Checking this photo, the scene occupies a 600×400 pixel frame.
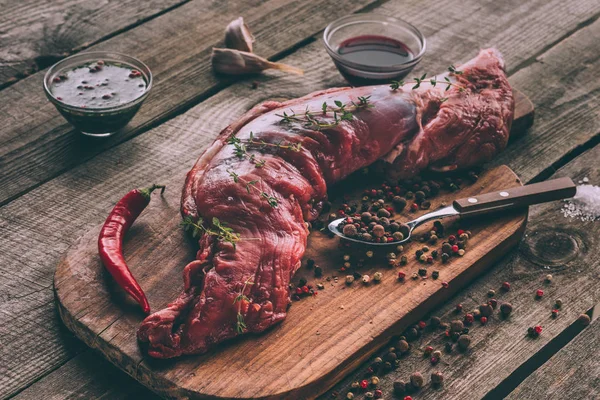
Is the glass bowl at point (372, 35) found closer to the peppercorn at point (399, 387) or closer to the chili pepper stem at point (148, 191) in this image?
the chili pepper stem at point (148, 191)

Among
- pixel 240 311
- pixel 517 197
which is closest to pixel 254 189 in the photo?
pixel 240 311

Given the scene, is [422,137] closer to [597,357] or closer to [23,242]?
[597,357]

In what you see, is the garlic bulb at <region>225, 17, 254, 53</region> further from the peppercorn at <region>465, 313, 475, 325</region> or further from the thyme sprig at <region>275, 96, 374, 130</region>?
the peppercorn at <region>465, 313, 475, 325</region>

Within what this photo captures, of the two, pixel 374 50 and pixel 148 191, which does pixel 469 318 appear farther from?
pixel 374 50

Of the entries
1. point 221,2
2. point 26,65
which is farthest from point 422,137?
point 26,65

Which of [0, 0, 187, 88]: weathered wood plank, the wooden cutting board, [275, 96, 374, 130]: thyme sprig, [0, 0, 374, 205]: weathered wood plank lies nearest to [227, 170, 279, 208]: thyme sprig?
the wooden cutting board

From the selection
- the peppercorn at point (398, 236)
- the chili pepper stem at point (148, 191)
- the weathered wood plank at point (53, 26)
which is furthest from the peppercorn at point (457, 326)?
the weathered wood plank at point (53, 26)

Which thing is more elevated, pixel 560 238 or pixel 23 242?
pixel 23 242
